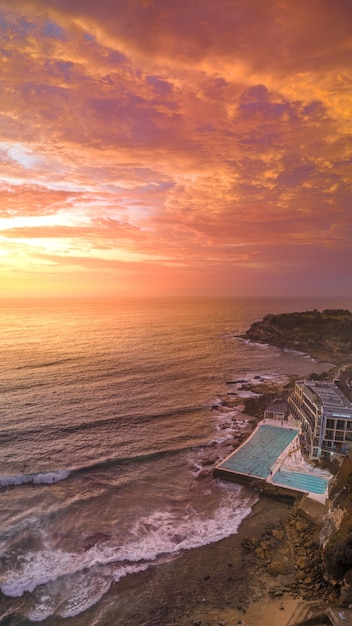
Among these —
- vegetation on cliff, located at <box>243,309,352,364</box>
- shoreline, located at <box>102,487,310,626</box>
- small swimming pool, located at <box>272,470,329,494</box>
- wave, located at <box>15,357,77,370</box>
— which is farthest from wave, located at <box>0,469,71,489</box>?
vegetation on cliff, located at <box>243,309,352,364</box>

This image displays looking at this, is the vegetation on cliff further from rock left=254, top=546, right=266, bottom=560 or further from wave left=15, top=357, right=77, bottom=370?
rock left=254, top=546, right=266, bottom=560

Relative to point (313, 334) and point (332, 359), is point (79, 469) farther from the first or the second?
point (313, 334)

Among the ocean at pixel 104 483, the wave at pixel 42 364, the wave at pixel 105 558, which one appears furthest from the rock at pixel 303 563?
the wave at pixel 42 364

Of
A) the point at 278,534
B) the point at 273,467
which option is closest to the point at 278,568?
the point at 278,534

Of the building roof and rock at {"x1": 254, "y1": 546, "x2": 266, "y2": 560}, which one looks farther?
the building roof

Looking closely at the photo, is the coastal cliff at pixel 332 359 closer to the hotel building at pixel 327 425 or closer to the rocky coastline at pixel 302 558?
the rocky coastline at pixel 302 558
